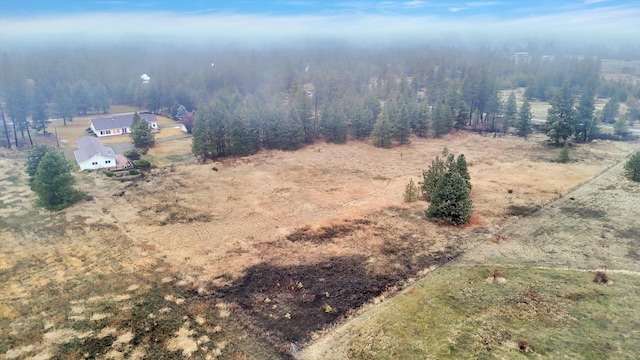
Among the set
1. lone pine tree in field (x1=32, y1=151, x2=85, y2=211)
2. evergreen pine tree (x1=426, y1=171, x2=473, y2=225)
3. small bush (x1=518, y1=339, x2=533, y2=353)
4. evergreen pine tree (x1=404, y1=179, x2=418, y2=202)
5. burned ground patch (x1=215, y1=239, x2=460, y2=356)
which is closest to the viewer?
small bush (x1=518, y1=339, x2=533, y2=353)

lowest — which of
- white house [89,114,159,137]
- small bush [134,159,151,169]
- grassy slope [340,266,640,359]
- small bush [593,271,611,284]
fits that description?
grassy slope [340,266,640,359]

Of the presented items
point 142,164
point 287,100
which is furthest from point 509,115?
point 142,164

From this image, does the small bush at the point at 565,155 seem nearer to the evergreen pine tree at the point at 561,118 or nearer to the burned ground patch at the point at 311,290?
the evergreen pine tree at the point at 561,118

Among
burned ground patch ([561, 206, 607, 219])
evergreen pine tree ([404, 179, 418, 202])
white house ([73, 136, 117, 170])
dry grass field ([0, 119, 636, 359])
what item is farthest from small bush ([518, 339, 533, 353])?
white house ([73, 136, 117, 170])

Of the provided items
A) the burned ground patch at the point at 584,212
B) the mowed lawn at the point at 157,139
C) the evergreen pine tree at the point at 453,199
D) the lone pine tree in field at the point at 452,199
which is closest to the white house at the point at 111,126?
the mowed lawn at the point at 157,139

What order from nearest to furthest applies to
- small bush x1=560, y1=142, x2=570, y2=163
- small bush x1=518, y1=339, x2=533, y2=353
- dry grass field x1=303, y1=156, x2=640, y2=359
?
small bush x1=518, y1=339, x2=533, y2=353, dry grass field x1=303, y1=156, x2=640, y2=359, small bush x1=560, y1=142, x2=570, y2=163

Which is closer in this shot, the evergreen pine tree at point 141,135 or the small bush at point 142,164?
the small bush at point 142,164

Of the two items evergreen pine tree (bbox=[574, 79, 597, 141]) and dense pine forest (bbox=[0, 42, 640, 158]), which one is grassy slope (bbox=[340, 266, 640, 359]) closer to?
dense pine forest (bbox=[0, 42, 640, 158])

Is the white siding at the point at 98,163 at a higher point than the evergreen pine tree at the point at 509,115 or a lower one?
lower

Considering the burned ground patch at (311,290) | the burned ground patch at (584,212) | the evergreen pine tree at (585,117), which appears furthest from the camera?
the evergreen pine tree at (585,117)

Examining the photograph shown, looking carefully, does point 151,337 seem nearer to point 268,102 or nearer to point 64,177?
point 64,177
